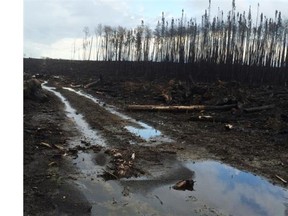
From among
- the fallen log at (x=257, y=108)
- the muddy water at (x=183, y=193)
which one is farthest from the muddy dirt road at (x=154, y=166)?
the fallen log at (x=257, y=108)

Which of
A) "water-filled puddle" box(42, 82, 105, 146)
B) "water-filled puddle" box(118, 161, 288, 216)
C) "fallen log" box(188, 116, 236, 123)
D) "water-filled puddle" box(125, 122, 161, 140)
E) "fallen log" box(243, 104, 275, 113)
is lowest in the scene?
"water-filled puddle" box(42, 82, 105, 146)

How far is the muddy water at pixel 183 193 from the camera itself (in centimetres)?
550

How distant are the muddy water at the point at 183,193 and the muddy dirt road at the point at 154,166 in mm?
A: 16

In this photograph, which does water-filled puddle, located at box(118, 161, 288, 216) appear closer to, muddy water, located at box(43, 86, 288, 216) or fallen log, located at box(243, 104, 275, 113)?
Answer: muddy water, located at box(43, 86, 288, 216)

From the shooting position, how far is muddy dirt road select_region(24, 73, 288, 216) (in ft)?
18.5

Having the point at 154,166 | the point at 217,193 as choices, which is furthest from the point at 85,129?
the point at 217,193

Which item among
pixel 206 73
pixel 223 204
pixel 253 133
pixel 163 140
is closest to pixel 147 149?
pixel 163 140

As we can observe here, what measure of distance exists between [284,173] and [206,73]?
30027mm

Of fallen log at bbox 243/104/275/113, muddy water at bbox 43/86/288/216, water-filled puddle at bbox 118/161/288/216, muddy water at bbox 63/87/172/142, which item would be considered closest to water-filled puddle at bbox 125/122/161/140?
muddy water at bbox 63/87/172/142

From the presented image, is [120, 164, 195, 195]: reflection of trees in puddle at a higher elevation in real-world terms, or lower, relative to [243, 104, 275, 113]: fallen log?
lower

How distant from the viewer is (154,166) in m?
7.93

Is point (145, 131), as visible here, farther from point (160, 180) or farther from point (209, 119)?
point (160, 180)

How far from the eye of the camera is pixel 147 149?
9.51 m

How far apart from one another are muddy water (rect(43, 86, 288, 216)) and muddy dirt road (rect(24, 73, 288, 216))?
16 mm
